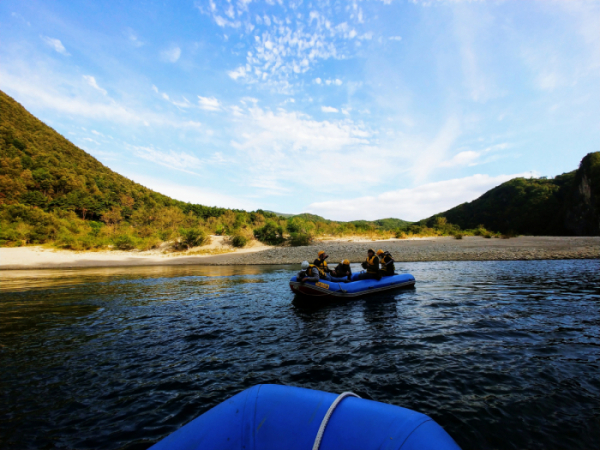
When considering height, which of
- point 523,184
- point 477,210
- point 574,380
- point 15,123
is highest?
point 15,123

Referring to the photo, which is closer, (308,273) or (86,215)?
(308,273)

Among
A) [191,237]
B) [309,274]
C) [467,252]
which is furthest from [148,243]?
[467,252]

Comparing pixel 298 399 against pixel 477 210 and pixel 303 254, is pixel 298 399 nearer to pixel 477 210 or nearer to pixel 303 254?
pixel 303 254

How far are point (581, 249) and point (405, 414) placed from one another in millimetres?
25985

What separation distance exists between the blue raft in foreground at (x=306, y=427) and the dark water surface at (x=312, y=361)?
1.73 metres

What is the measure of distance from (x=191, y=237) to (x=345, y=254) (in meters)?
20.1

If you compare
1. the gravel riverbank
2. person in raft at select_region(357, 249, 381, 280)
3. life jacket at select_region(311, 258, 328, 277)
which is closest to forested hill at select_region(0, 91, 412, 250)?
the gravel riverbank

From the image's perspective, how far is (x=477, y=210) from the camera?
233 feet

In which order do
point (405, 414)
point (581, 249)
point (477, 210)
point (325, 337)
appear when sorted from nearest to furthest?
point (405, 414), point (325, 337), point (581, 249), point (477, 210)

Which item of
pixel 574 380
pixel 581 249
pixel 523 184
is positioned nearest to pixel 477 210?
pixel 523 184

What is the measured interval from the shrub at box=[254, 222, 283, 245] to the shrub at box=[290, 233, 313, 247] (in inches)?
76.8

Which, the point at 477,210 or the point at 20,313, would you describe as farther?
the point at 477,210

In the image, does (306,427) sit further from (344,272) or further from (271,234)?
(271,234)

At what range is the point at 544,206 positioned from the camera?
5166cm
